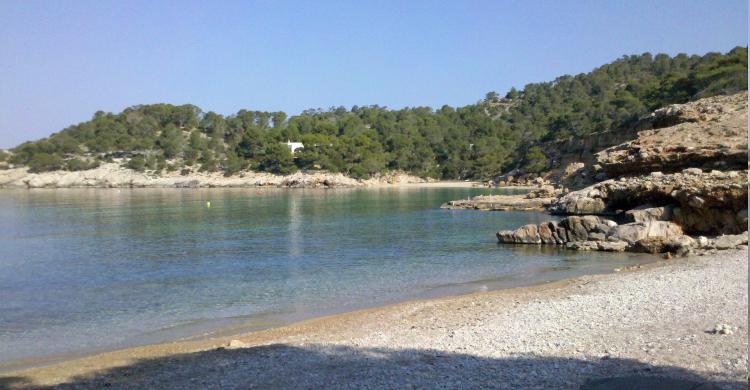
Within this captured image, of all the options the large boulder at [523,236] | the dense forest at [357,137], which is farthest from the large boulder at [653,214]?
the dense forest at [357,137]

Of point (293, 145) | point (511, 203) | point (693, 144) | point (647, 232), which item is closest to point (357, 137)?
point (293, 145)

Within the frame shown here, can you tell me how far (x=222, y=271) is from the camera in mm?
19469

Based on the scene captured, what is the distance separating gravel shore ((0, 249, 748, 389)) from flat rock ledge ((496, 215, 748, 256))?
661 centimetres

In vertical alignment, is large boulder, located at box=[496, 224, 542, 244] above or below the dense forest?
below

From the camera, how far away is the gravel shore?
7.16 meters

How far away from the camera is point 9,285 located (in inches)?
693

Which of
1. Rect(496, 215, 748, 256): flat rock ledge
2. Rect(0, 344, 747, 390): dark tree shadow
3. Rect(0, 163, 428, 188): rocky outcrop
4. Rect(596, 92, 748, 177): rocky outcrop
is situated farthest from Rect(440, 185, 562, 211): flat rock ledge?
Rect(0, 163, 428, 188): rocky outcrop

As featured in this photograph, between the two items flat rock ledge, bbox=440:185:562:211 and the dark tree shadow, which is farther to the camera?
flat rock ledge, bbox=440:185:562:211

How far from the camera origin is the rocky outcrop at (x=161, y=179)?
319 ft

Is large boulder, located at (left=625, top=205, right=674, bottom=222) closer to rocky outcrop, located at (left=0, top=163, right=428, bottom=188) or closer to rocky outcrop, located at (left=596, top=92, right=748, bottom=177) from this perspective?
rocky outcrop, located at (left=596, top=92, right=748, bottom=177)

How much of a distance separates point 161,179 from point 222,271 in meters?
89.3

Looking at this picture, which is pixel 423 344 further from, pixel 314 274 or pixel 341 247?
pixel 341 247

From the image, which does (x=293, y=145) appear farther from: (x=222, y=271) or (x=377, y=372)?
(x=377, y=372)

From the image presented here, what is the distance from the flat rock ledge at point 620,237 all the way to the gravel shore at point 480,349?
661 centimetres
